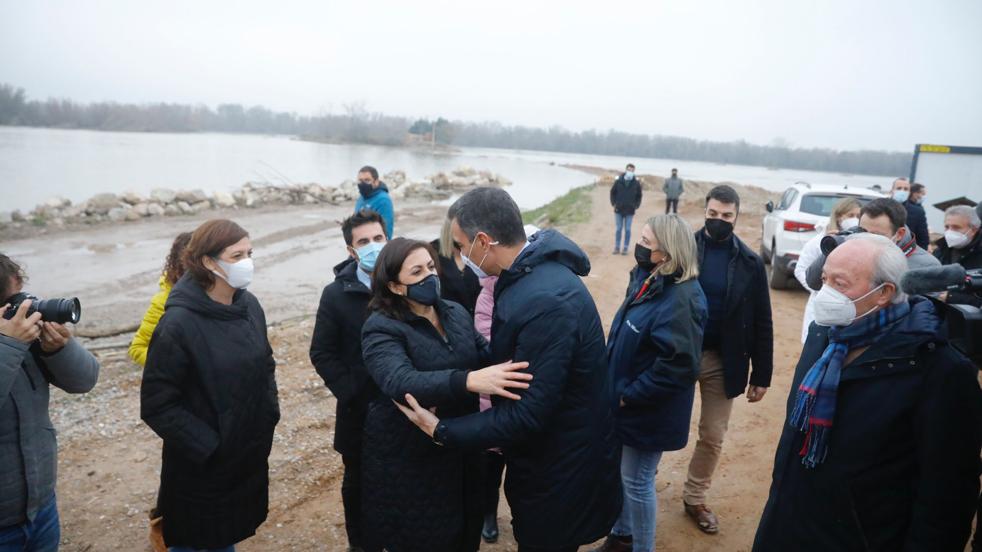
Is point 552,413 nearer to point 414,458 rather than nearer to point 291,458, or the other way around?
point 414,458

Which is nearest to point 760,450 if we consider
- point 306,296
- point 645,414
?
point 645,414

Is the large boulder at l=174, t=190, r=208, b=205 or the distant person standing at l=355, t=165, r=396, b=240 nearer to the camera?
the distant person standing at l=355, t=165, r=396, b=240

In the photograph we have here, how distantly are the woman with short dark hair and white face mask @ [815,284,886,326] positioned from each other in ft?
7.83

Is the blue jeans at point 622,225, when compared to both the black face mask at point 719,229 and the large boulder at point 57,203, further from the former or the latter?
the large boulder at point 57,203

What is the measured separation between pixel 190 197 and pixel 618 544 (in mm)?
24243

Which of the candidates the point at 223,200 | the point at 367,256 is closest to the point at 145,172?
the point at 223,200

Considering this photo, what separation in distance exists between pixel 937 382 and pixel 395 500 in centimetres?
193

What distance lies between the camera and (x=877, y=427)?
1.87 meters

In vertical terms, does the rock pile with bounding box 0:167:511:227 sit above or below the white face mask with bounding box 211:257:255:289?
below

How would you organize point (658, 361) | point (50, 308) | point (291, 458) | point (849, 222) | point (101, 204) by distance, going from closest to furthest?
point (50, 308) → point (658, 361) → point (849, 222) → point (291, 458) → point (101, 204)

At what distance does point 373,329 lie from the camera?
2.21m

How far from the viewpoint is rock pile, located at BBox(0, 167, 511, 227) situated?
18422 mm

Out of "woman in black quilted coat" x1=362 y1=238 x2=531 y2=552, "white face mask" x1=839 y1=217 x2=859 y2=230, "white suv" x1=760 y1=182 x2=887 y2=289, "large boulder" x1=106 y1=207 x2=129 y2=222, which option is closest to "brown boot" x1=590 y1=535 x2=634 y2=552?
"woman in black quilted coat" x1=362 y1=238 x2=531 y2=552

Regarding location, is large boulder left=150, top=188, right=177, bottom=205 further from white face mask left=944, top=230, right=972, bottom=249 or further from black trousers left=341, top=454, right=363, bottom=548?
white face mask left=944, top=230, right=972, bottom=249
